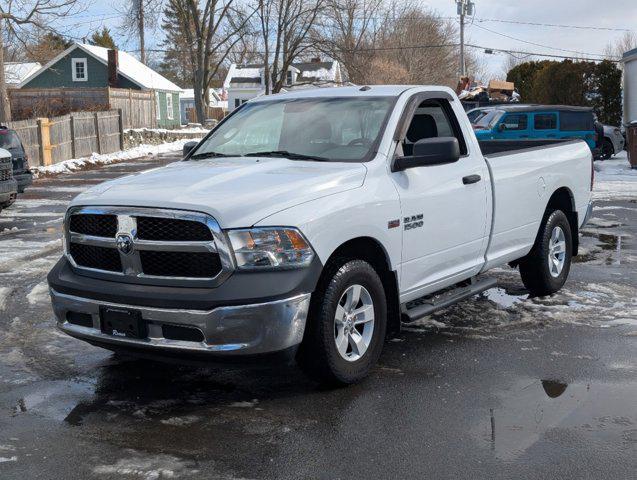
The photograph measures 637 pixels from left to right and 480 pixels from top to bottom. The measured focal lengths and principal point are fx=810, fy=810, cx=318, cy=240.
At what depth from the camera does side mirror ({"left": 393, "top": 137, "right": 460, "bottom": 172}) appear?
5.45 meters

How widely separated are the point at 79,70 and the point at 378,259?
56.7m

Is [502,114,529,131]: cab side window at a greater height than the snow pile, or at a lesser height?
greater

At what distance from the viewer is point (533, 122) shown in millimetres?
22656

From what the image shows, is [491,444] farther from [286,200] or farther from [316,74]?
[316,74]

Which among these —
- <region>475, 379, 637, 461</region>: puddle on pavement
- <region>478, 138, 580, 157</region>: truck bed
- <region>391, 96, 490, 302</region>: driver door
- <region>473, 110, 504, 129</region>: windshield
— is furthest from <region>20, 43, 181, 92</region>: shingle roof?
<region>475, 379, 637, 461</region>: puddle on pavement

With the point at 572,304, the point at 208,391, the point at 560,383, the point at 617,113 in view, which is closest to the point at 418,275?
the point at 560,383

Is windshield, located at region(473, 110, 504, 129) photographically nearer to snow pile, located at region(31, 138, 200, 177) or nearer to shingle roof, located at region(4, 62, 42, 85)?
snow pile, located at region(31, 138, 200, 177)

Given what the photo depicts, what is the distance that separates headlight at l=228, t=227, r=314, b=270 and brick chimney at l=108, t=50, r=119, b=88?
53997 millimetres

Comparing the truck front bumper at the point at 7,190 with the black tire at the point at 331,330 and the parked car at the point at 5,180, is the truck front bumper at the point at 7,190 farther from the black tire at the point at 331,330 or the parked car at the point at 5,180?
the black tire at the point at 331,330

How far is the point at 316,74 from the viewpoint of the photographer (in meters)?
83.2

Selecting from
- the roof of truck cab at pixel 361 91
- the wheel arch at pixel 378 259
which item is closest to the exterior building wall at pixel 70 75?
the roof of truck cab at pixel 361 91

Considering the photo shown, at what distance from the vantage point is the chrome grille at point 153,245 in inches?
178

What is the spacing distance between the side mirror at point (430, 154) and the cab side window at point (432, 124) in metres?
0.61

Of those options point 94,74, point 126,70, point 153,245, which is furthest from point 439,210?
point 94,74
